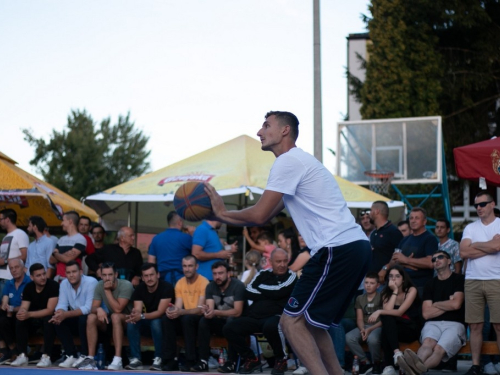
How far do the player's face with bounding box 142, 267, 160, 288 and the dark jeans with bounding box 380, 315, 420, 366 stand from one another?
3.40 meters

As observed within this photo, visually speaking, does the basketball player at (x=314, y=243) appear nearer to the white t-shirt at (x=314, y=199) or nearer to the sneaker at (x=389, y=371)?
the white t-shirt at (x=314, y=199)

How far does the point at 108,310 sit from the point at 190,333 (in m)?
1.41

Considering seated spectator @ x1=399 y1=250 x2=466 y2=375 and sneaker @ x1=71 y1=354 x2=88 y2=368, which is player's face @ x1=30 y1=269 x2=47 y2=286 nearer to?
sneaker @ x1=71 y1=354 x2=88 y2=368

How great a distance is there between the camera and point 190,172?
46.9 ft

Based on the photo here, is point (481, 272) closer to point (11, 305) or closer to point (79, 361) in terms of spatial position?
point (79, 361)

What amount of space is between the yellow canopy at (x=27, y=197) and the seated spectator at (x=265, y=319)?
14.7 feet

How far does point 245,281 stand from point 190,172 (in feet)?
9.74

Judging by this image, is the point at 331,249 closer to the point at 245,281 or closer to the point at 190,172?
the point at 245,281

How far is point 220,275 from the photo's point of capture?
36.3ft

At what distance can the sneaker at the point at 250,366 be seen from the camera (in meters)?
10.6

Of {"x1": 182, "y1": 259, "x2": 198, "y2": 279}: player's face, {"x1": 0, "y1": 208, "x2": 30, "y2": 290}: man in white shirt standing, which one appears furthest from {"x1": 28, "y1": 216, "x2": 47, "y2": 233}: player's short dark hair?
{"x1": 182, "y1": 259, "x2": 198, "y2": 279}: player's face

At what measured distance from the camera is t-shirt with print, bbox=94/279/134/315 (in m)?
11.5

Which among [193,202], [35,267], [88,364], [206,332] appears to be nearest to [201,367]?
[206,332]

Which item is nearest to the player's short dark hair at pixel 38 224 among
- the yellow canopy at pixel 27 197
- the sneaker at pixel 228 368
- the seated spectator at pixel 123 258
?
the yellow canopy at pixel 27 197
